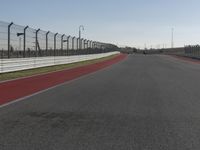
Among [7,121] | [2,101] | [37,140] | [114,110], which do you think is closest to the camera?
[37,140]

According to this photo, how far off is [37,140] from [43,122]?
1.56 meters

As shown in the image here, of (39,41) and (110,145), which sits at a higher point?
(39,41)

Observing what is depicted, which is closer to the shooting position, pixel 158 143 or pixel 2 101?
pixel 158 143

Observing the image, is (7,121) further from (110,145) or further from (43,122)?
(110,145)

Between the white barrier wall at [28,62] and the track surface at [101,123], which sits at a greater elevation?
the white barrier wall at [28,62]

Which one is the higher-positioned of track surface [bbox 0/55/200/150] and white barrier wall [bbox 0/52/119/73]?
white barrier wall [bbox 0/52/119/73]

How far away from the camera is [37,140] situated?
234 inches

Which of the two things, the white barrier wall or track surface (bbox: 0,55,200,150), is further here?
the white barrier wall

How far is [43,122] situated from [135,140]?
226cm

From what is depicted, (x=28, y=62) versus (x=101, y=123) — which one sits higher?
(x=28, y=62)

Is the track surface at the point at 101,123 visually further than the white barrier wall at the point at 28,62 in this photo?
No

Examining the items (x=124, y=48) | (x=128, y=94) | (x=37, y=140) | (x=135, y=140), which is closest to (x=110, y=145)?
(x=135, y=140)

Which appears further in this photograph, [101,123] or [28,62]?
[28,62]

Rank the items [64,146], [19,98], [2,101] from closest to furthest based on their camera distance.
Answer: [64,146], [2,101], [19,98]
